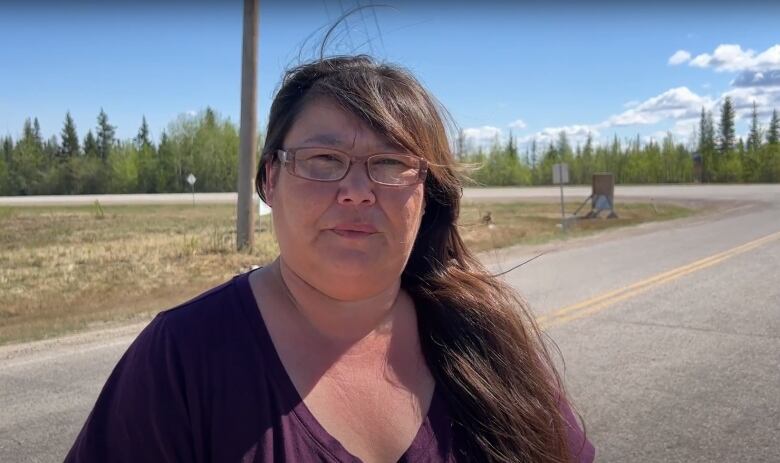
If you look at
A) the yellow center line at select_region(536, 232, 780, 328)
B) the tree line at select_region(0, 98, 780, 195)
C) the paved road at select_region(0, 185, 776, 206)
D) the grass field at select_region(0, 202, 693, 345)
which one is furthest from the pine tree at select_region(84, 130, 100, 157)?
the yellow center line at select_region(536, 232, 780, 328)

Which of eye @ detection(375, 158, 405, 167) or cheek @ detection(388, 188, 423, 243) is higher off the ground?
eye @ detection(375, 158, 405, 167)

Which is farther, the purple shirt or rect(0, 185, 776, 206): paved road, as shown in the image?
rect(0, 185, 776, 206): paved road

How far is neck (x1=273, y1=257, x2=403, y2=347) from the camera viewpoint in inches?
59.9

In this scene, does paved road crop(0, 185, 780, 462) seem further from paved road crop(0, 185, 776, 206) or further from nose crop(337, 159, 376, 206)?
paved road crop(0, 185, 776, 206)

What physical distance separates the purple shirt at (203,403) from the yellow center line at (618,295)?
5.82 m

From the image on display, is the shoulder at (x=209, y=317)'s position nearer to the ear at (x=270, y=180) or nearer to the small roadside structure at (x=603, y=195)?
the ear at (x=270, y=180)

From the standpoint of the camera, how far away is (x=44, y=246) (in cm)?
1764

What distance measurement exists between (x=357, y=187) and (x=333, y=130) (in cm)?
14

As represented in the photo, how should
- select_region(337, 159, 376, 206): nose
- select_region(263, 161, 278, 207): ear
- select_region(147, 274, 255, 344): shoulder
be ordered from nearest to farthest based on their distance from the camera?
1. select_region(147, 274, 255, 344): shoulder
2. select_region(337, 159, 376, 206): nose
3. select_region(263, 161, 278, 207): ear

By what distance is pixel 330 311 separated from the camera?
154cm

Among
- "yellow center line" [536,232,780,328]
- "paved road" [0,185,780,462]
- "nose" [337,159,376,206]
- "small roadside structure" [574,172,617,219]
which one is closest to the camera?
"nose" [337,159,376,206]

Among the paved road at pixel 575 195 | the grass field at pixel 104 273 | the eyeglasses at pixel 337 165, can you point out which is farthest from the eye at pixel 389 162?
the paved road at pixel 575 195

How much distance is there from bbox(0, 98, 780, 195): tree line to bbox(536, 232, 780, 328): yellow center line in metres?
74.2

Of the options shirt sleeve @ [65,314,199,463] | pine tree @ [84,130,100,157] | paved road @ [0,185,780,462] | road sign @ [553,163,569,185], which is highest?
pine tree @ [84,130,100,157]
